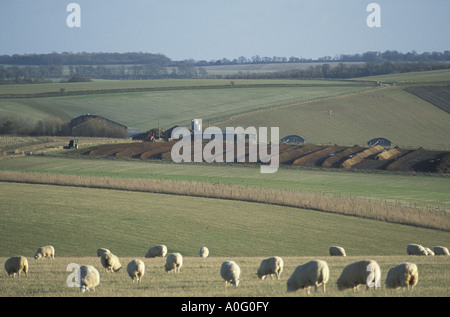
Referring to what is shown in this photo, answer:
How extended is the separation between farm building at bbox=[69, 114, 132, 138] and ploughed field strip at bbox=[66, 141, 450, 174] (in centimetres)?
1678

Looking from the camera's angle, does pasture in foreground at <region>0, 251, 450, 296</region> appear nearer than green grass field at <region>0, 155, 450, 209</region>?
Yes

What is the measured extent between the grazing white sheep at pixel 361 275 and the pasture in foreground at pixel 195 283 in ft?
0.82

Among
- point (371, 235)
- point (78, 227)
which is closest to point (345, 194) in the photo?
point (371, 235)

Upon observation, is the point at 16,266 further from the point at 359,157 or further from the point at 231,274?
the point at 359,157

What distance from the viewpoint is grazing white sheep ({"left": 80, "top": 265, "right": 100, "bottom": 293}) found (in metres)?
18.2

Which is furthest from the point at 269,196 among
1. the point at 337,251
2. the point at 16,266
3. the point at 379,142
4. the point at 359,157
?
the point at 379,142

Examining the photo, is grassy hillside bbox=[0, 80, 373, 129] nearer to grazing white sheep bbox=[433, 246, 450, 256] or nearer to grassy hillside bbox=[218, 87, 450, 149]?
grassy hillside bbox=[218, 87, 450, 149]

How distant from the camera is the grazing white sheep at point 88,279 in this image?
18234 millimetres

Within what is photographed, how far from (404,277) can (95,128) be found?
81.9 meters

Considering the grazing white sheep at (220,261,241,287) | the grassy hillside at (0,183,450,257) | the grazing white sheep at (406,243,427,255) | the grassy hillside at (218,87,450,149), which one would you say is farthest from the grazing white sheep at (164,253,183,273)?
the grassy hillside at (218,87,450,149)

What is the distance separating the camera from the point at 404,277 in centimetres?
1694

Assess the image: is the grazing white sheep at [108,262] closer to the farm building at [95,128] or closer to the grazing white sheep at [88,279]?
the grazing white sheep at [88,279]
